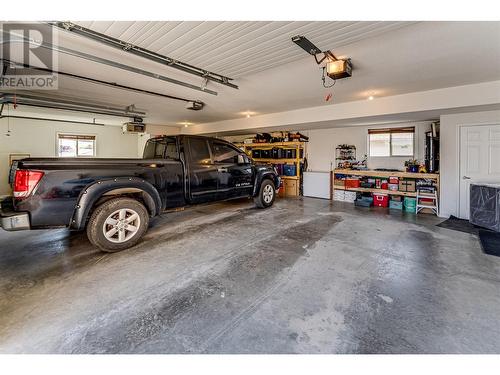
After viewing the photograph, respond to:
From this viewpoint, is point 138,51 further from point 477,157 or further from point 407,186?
point 477,157

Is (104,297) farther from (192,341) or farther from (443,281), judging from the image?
(443,281)

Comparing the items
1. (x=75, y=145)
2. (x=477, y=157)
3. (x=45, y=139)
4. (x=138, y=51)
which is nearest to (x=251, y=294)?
(x=138, y=51)

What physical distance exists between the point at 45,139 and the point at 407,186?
1164 centimetres

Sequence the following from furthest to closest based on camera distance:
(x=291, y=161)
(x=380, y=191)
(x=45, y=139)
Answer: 1. (x=45, y=139)
2. (x=291, y=161)
3. (x=380, y=191)

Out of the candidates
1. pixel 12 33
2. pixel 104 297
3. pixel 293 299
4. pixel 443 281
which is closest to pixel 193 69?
pixel 12 33

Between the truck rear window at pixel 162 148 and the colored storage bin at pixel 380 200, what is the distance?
18.3ft

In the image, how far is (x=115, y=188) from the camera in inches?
131

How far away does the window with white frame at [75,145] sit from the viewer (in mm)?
8859

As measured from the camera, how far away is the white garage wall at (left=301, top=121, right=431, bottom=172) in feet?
21.6

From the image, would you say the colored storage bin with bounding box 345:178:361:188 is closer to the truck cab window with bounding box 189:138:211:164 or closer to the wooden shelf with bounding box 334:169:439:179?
the wooden shelf with bounding box 334:169:439:179

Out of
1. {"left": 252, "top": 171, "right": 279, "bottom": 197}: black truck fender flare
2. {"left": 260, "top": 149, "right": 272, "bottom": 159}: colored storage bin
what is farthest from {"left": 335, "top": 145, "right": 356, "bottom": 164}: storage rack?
{"left": 252, "top": 171, "right": 279, "bottom": 197}: black truck fender flare

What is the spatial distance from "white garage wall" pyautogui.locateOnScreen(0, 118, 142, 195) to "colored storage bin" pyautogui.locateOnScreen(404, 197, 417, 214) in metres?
10.3

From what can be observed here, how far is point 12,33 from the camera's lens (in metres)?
2.58

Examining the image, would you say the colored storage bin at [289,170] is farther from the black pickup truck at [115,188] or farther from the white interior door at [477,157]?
the white interior door at [477,157]
